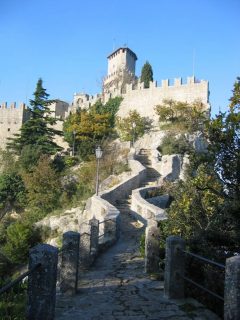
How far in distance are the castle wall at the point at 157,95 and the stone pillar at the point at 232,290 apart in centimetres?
3604

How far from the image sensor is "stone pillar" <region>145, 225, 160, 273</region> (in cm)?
888

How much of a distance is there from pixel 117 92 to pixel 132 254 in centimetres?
3669

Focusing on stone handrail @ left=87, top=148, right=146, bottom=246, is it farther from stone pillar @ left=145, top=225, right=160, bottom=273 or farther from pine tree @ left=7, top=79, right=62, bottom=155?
pine tree @ left=7, top=79, right=62, bottom=155

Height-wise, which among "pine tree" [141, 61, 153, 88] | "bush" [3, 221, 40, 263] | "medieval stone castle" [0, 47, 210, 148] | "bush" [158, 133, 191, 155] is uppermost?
"pine tree" [141, 61, 153, 88]

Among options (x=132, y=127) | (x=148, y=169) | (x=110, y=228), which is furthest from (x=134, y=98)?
(x=110, y=228)

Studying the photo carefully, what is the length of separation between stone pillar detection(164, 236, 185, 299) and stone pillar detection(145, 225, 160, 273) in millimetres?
2085

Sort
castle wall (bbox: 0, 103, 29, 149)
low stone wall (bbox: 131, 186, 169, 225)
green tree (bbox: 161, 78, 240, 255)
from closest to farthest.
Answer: green tree (bbox: 161, 78, 240, 255) < low stone wall (bbox: 131, 186, 169, 225) < castle wall (bbox: 0, 103, 29, 149)

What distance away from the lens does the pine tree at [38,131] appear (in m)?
38.5

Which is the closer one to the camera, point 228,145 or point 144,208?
point 228,145

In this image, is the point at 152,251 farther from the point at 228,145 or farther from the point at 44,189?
the point at 44,189

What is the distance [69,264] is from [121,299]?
130cm

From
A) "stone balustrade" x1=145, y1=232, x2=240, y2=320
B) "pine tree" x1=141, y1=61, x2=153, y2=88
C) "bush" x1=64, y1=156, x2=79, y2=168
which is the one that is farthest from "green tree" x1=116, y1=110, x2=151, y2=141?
"stone balustrade" x1=145, y1=232, x2=240, y2=320

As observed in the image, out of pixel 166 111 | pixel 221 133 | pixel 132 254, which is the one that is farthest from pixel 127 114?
pixel 221 133

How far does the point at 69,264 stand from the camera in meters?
7.46
